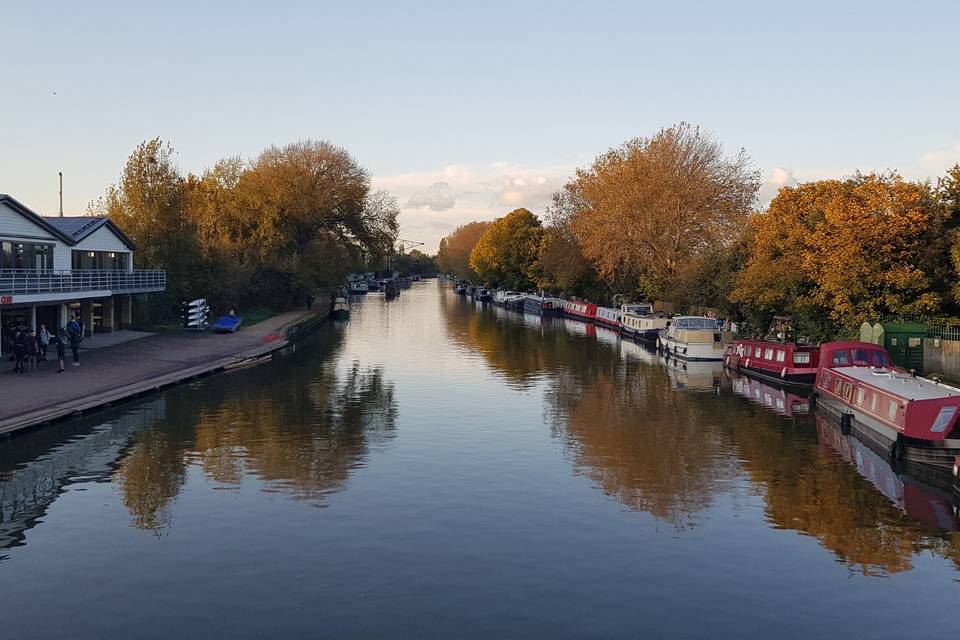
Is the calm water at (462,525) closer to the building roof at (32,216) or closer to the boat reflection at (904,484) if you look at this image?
the boat reflection at (904,484)

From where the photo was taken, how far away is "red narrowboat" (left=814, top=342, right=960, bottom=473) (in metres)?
27.2

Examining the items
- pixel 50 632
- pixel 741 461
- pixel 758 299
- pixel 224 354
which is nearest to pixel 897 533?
pixel 741 461

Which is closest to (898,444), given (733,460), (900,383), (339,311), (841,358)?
(900,383)

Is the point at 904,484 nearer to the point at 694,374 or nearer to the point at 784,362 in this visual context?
the point at 784,362

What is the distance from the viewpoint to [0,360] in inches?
1761

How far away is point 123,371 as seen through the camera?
4422 cm

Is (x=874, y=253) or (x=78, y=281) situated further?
(x=78, y=281)

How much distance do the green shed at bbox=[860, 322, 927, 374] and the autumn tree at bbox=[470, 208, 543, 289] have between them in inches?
3832

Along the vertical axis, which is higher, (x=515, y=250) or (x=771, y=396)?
(x=515, y=250)

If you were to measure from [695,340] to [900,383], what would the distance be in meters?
26.3

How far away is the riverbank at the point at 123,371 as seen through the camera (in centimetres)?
3288

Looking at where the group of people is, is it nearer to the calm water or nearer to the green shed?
the calm water

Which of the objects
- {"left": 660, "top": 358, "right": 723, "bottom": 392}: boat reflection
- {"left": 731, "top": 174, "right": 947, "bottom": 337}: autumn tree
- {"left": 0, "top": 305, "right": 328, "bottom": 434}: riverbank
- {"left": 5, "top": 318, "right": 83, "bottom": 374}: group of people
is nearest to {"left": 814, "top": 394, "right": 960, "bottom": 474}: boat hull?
{"left": 660, "top": 358, "right": 723, "bottom": 392}: boat reflection

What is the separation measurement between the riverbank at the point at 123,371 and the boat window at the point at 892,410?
97.1 ft
